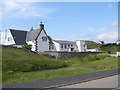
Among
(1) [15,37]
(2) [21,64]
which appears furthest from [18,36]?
(2) [21,64]

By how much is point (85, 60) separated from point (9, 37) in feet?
81.0

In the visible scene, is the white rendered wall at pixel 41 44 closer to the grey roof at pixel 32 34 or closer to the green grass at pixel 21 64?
the grey roof at pixel 32 34

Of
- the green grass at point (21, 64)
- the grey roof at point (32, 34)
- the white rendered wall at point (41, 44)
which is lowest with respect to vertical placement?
the green grass at point (21, 64)

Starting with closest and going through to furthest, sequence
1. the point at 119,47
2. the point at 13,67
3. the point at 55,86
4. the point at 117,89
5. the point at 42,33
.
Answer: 1. the point at 117,89
2. the point at 55,86
3. the point at 13,67
4. the point at 42,33
5. the point at 119,47

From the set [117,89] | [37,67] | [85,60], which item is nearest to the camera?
[117,89]

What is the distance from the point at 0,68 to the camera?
16.8 m

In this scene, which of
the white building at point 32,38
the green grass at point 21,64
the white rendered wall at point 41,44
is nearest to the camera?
the green grass at point 21,64

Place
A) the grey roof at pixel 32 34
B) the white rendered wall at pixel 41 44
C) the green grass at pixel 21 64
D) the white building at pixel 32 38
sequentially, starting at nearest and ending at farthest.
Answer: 1. the green grass at pixel 21 64
2. the white building at pixel 32 38
3. the white rendered wall at pixel 41 44
4. the grey roof at pixel 32 34

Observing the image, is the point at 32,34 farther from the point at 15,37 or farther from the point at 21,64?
the point at 21,64

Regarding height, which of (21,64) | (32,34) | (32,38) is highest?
(32,34)

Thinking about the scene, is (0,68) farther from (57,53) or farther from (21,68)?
(57,53)

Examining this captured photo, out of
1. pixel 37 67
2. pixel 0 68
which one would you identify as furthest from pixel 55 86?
pixel 37 67

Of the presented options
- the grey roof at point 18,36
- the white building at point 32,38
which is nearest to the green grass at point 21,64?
the white building at point 32,38

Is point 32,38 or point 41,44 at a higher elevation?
point 32,38
